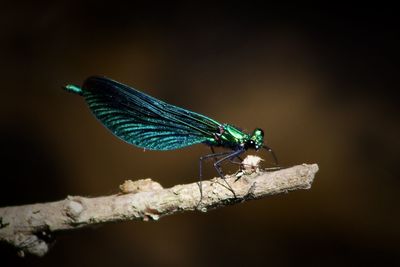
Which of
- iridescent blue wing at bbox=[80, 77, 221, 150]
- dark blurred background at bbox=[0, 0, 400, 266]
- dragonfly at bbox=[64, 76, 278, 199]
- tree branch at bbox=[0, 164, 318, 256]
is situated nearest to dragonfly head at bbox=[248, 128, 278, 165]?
dragonfly at bbox=[64, 76, 278, 199]

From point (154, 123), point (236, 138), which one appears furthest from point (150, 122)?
point (236, 138)

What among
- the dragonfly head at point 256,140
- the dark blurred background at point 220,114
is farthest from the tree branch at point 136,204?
the dark blurred background at point 220,114

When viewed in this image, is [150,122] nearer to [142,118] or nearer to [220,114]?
[142,118]

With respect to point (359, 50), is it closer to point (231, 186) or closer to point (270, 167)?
point (270, 167)

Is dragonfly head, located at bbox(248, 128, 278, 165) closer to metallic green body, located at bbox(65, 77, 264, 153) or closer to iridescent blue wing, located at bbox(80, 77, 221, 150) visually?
metallic green body, located at bbox(65, 77, 264, 153)

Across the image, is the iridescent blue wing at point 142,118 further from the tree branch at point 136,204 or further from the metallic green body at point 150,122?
the tree branch at point 136,204

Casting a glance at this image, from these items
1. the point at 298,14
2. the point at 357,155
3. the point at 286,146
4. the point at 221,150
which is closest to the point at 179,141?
the point at 221,150

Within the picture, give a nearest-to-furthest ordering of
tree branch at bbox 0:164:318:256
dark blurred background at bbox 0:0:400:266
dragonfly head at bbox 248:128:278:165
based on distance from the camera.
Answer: tree branch at bbox 0:164:318:256 → dragonfly head at bbox 248:128:278:165 → dark blurred background at bbox 0:0:400:266
